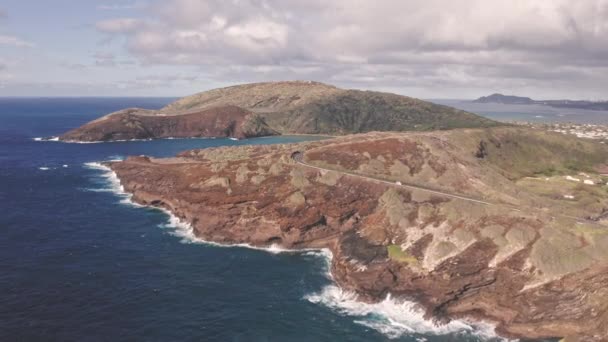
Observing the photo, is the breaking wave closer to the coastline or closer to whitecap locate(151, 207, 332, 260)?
whitecap locate(151, 207, 332, 260)

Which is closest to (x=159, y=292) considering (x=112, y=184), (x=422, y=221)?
(x=422, y=221)

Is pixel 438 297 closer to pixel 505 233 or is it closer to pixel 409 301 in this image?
pixel 409 301

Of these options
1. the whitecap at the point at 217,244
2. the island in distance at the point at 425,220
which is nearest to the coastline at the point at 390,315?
the island in distance at the point at 425,220

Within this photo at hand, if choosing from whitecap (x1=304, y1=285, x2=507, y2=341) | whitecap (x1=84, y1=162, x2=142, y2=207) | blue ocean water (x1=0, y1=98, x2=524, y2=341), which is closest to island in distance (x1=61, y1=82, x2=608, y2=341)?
whitecap (x1=304, y1=285, x2=507, y2=341)

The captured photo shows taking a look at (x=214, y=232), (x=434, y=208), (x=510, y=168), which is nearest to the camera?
(x=434, y=208)

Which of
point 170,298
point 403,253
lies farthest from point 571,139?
point 170,298

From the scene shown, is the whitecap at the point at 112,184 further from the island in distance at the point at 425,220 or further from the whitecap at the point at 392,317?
the whitecap at the point at 392,317

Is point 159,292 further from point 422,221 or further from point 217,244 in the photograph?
point 422,221
